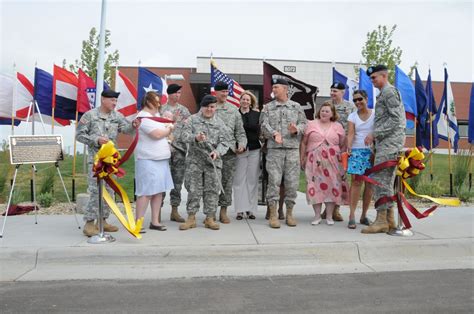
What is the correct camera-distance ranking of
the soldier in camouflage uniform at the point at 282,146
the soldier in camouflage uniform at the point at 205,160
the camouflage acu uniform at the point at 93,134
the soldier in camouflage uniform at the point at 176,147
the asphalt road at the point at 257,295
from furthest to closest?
the soldier in camouflage uniform at the point at 176,147
the soldier in camouflage uniform at the point at 282,146
the soldier in camouflage uniform at the point at 205,160
the camouflage acu uniform at the point at 93,134
the asphalt road at the point at 257,295

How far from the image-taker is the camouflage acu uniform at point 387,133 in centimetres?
559

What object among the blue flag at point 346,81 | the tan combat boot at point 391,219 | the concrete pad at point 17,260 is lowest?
the concrete pad at point 17,260

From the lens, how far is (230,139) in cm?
622

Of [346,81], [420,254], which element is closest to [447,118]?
[346,81]

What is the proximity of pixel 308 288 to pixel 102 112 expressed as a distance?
11.9 feet

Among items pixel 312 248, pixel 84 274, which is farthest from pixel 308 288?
Result: pixel 84 274

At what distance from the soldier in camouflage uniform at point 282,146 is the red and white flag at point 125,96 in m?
5.79

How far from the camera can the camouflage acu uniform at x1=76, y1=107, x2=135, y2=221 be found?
18.4ft

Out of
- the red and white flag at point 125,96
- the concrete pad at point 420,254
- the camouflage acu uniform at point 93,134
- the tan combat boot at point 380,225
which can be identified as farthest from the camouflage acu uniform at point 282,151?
the red and white flag at point 125,96

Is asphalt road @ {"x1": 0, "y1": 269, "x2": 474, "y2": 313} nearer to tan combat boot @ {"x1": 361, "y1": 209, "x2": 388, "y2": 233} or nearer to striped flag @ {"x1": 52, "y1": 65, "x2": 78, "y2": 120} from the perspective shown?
tan combat boot @ {"x1": 361, "y1": 209, "x2": 388, "y2": 233}

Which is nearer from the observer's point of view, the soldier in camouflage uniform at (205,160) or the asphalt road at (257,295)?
the asphalt road at (257,295)

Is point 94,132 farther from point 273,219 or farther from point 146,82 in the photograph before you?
point 146,82

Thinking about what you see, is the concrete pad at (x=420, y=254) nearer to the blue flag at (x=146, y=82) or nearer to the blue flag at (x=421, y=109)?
the blue flag at (x=421, y=109)

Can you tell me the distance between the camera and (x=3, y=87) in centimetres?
927
